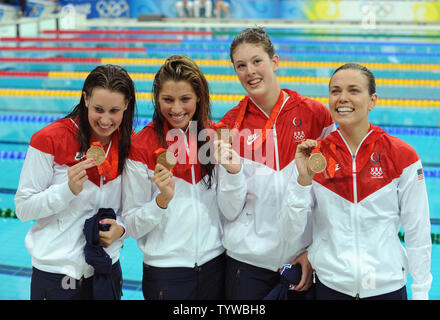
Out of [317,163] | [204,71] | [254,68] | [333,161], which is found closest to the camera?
[317,163]

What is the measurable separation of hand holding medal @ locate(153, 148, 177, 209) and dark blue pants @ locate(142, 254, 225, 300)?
12.8 inches

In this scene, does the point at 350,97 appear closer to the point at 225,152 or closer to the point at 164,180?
the point at 225,152

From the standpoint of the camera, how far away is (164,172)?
1.66 metres

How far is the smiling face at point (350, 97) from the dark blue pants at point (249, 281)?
0.64 metres

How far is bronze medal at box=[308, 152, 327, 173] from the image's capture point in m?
1.58

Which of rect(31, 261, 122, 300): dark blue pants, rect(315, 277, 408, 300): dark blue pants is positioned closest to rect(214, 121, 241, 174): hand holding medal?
rect(315, 277, 408, 300): dark blue pants

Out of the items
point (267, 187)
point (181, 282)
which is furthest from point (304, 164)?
point (181, 282)

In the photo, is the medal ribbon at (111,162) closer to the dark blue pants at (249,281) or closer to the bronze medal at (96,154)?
the bronze medal at (96,154)

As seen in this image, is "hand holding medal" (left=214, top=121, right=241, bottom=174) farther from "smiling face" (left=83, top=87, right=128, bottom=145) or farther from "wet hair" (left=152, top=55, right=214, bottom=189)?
"smiling face" (left=83, top=87, right=128, bottom=145)

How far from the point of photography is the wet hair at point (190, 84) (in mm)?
1759

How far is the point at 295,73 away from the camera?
7750mm

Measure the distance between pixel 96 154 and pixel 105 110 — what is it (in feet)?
0.56

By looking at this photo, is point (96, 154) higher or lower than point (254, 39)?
lower
